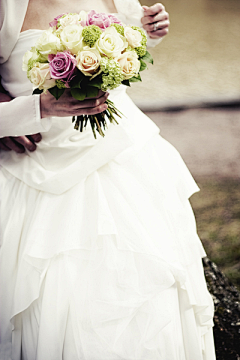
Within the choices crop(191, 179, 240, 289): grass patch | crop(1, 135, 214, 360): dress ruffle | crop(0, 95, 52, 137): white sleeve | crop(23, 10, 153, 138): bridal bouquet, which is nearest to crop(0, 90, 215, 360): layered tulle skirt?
crop(1, 135, 214, 360): dress ruffle

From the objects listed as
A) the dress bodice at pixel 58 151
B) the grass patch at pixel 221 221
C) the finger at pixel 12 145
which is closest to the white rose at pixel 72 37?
the dress bodice at pixel 58 151

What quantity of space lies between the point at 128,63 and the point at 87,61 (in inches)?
4.0

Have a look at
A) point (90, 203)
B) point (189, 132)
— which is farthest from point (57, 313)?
point (189, 132)

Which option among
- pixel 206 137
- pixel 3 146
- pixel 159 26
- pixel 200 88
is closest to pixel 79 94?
pixel 3 146

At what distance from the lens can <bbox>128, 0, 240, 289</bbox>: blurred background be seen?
104 inches

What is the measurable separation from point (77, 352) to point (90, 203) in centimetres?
37

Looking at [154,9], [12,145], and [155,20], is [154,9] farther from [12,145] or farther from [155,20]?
[12,145]

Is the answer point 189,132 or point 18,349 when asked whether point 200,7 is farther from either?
point 18,349

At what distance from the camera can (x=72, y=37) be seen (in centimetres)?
72

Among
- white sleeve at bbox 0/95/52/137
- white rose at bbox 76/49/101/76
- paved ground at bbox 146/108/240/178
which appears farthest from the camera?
paved ground at bbox 146/108/240/178

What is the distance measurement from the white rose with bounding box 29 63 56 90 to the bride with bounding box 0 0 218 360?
0.04 meters

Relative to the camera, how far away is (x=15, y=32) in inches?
36.4

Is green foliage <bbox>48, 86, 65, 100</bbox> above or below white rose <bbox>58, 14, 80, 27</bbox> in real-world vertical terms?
below

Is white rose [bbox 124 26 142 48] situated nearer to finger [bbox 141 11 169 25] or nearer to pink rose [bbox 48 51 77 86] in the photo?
pink rose [bbox 48 51 77 86]
